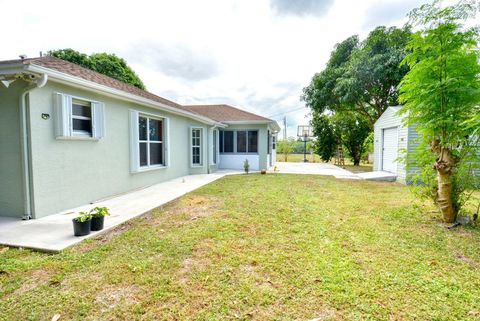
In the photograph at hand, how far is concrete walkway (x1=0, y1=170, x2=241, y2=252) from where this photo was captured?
11.0 ft

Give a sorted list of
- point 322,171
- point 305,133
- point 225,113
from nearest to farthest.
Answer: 1. point 322,171
2. point 225,113
3. point 305,133

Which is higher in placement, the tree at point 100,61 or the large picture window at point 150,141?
the tree at point 100,61

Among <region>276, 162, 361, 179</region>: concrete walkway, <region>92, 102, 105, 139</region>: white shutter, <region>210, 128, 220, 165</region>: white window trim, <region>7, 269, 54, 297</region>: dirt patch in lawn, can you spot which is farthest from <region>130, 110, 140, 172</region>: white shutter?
<region>276, 162, 361, 179</region>: concrete walkway

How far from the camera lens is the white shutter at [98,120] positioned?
5359 millimetres

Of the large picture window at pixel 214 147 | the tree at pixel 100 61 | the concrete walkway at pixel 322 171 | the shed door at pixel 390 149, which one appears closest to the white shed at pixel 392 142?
the shed door at pixel 390 149

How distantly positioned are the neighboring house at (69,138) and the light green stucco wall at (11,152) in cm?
2

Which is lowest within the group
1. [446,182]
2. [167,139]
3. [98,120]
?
[446,182]

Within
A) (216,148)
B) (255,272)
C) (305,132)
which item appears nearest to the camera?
(255,272)

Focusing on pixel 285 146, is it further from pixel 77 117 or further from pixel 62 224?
pixel 62 224

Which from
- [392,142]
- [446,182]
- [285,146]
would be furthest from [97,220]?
[285,146]

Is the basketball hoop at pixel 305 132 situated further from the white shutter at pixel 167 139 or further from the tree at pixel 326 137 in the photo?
the white shutter at pixel 167 139

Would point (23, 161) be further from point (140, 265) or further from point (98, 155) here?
point (140, 265)

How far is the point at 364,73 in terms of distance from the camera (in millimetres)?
12766

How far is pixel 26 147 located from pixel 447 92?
7.50m
